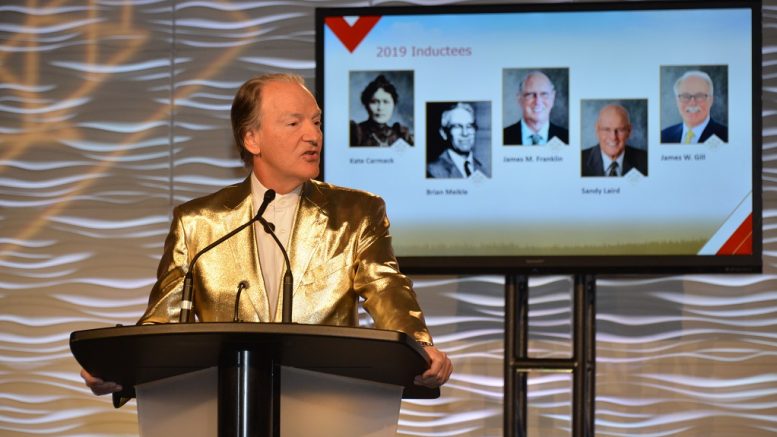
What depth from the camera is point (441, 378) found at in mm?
1993

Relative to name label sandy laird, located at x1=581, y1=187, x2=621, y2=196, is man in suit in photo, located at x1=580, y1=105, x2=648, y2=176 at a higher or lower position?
higher

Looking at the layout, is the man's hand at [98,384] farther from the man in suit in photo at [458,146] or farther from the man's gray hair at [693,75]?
the man's gray hair at [693,75]

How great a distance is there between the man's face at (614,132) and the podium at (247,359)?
2.35 metres

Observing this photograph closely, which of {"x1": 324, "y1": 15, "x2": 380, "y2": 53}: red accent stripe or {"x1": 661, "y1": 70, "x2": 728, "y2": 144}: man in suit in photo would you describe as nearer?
{"x1": 661, "y1": 70, "x2": 728, "y2": 144}: man in suit in photo

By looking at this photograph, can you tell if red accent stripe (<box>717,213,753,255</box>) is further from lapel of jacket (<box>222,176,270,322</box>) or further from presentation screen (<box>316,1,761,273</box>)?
lapel of jacket (<box>222,176,270,322</box>)

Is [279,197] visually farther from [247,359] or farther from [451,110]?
[451,110]

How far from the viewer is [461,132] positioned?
429 cm

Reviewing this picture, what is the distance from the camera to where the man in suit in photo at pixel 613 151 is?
4.21 m

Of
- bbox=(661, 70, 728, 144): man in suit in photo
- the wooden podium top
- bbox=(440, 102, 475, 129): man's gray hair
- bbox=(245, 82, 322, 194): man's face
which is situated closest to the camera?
the wooden podium top

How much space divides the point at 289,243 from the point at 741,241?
224 cm

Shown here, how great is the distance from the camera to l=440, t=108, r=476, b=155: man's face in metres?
4.28

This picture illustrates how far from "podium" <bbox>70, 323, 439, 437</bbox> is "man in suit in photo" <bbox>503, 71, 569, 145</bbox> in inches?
91.1

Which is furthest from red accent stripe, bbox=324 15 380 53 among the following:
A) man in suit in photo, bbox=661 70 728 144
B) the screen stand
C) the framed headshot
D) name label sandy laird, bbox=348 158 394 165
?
man in suit in photo, bbox=661 70 728 144

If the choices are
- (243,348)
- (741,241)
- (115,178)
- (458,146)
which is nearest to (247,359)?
(243,348)
